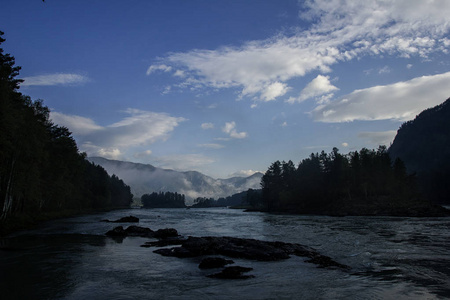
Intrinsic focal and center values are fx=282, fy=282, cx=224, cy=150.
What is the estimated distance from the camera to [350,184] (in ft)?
393

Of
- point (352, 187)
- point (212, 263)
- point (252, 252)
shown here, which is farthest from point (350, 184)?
point (212, 263)

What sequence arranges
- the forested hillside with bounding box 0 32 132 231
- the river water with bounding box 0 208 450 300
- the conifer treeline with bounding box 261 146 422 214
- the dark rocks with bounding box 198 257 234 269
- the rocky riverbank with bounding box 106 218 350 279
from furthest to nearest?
the conifer treeline with bounding box 261 146 422 214
the forested hillside with bounding box 0 32 132 231
the dark rocks with bounding box 198 257 234 269
the rocky riverbank with bounding box 106 218 350 279
the river water with bounding box 0 208 450 300

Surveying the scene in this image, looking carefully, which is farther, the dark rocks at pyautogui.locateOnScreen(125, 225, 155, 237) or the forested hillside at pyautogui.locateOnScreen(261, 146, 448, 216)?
the forested hillside at pyautogui.locateOnScreen(261, 146, 448, 216)

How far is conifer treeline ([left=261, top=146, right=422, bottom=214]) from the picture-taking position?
111m

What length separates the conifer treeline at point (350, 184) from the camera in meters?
111

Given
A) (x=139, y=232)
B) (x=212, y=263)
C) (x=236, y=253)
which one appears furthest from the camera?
(x=139, y=232)

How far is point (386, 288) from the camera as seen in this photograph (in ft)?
47.9

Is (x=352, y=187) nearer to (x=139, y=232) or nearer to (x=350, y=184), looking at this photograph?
(x=350, y=184)

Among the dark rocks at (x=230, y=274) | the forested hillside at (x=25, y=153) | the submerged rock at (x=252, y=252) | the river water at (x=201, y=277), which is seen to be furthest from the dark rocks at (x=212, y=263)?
the forested hillside at (x=25, y=153)

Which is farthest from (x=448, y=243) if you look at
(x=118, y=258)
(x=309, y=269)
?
(x=118, y=258)

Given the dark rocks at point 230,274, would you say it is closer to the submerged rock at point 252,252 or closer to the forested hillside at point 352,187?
the submerged rock at point 252,252

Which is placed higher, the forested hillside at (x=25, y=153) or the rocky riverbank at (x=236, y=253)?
the forested hillside at (x=25, y=153)

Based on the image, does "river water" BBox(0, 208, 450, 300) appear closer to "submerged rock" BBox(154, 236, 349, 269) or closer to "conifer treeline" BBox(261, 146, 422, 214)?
"submerged rock" BBox(154, 236, 349, 269)

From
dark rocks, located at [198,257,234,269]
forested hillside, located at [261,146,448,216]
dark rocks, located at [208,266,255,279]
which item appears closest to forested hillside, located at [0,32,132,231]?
dark rocks, located at [198,257,234,269]
